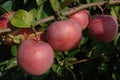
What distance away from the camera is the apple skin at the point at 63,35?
1.04 m

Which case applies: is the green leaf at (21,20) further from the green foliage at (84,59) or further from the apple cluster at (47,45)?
the green foliage at (84,59)

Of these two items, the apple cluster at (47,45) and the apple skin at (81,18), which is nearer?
the apple cluster at (47,45)

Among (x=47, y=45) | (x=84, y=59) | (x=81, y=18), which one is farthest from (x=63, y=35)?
(x=84, y=59)

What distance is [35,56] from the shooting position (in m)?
1.01

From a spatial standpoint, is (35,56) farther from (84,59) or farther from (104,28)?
(84,59)

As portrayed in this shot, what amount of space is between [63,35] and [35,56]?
10 cm

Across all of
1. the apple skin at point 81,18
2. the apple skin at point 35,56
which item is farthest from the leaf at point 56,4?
the apple skin at point 35,56

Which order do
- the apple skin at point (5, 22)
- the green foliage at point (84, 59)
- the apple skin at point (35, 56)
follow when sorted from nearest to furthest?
the apple skin at point (35, 56), the apple skin at point (5, 22), the green foliage at point (84, 59)

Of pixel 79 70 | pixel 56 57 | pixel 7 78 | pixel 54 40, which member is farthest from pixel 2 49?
pixel 54 40

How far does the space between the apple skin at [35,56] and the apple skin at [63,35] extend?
0.02 metres

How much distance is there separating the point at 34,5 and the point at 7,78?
86cm

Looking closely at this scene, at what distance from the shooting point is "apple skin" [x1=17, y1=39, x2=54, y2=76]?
101 centimetres

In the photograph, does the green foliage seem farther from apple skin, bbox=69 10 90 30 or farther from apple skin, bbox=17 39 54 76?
apple skin, bbox=17 39 54 76

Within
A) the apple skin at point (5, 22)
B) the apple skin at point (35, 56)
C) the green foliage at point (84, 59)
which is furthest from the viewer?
the green foliage at point (84, 59)
